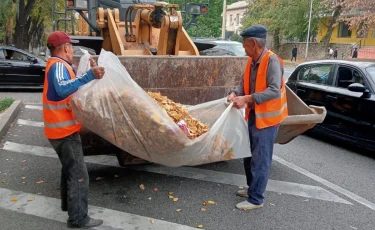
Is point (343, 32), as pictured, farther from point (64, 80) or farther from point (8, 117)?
point (64, 80)

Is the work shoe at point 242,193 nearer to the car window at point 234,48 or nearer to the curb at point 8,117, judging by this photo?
the curb at point 8,117

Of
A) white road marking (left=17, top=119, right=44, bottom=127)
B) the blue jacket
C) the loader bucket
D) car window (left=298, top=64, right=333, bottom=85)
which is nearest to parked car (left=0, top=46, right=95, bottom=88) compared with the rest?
white road marking (left=17, top=119, right=44, bottom=127)

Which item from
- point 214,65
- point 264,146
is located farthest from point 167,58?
point 264,146

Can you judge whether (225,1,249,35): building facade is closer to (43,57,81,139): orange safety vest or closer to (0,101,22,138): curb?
(0,101,22,138): curb

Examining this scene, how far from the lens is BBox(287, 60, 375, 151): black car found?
6.04 metres

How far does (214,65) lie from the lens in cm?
594

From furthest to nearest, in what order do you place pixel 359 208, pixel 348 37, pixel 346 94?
1. pixel 348 37
2. pixel 346 94
3. pixel 359 208

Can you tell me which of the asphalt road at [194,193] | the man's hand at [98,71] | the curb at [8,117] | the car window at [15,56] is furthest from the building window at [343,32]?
the man's hand at [98,71]

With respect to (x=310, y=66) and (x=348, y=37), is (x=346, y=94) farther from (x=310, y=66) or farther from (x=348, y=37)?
(x=348, y=37)

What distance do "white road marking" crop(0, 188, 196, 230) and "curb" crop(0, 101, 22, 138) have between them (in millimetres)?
2784

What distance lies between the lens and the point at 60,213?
154 inches

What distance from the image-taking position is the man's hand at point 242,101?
3902 millimetres

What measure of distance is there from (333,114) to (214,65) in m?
2.37

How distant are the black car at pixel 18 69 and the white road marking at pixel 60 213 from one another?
30.2 ft
